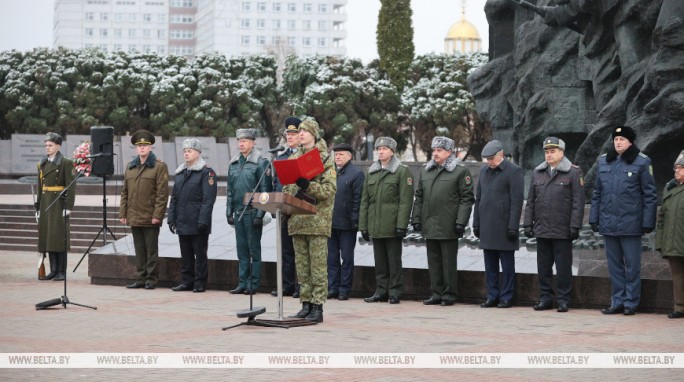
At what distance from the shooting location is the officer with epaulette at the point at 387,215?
13719 mm

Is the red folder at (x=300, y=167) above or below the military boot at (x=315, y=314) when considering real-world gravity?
above

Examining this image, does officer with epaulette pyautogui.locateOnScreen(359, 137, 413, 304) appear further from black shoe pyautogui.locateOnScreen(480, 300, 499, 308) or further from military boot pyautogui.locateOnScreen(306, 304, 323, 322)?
military boot pyautogui.locateOnScreen(306, 304, 323, 322)

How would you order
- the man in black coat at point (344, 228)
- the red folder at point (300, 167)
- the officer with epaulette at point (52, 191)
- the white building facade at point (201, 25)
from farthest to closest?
the white building facade at point (201, 25) → the officer with epaulette at point (52, 191) → the man in black coat at point (344, 228) → the red folder at point (300, 167)

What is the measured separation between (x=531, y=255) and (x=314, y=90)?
50.0m

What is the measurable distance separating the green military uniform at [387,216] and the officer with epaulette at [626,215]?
2321 mm

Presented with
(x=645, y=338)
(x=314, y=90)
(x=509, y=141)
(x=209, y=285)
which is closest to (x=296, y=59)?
(x=314, y=90)

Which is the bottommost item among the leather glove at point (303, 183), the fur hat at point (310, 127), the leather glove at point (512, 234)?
the leather glove at point (512, 234)

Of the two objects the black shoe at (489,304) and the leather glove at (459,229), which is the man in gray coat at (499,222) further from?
the leather glove at (459,229)

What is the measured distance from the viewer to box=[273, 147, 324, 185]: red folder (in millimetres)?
10547

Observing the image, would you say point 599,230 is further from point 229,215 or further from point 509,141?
point 509,141

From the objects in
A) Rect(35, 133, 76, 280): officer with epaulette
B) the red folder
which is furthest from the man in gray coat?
Rect(35, 133, 76, 280): officer with epaulette

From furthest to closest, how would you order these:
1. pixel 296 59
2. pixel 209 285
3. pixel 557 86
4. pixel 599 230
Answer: pixel 296 59, pixel 557 86, pixel 209 285, pixel 599 230

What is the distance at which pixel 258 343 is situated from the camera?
9852 millimetres

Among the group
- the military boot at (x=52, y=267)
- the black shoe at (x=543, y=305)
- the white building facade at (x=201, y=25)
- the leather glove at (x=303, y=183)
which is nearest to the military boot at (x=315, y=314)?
the leather glove at (x=303, y=183)
